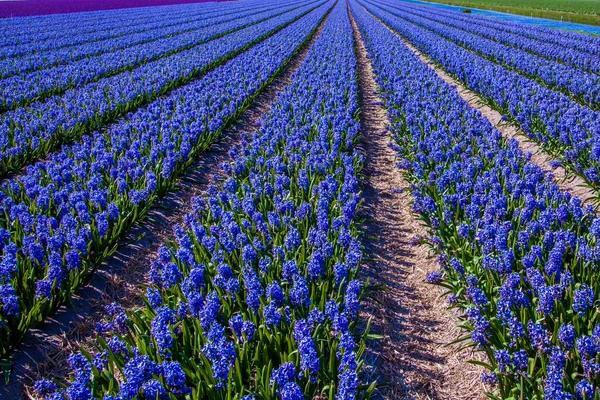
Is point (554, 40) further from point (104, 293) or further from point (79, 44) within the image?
point (104, 293)

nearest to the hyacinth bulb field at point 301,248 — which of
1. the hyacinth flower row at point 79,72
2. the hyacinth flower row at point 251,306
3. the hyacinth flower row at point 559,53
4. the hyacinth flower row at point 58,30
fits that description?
the hyacinth flower row at point 251,306

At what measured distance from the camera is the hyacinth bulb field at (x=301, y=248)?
3.84 metres

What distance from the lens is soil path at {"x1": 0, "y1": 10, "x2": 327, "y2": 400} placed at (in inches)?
180

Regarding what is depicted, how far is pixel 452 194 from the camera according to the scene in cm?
703

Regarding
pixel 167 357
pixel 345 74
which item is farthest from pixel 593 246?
pixel 345 74

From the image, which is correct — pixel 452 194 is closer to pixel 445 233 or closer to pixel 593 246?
pixel 445 233

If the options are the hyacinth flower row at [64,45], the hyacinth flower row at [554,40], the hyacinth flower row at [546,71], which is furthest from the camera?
the hyacinth flower row at [554,40]

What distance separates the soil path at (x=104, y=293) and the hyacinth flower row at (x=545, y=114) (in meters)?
6.72

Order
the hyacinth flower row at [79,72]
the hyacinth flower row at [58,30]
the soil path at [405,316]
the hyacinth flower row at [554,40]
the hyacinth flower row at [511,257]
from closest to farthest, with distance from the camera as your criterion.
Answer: the hyacinth flower row at [511,257], the soil path at [405,316], the hyacinth flower row at [79,72], the hyacinth flower row at [554,40], the hyacinth flower row at [58,30]

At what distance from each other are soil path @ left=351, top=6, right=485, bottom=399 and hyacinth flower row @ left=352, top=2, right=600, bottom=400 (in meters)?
0.28

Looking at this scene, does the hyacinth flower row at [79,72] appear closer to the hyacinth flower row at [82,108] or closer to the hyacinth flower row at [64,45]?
the hyacinth flower row at [82,108]

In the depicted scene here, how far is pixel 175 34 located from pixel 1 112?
18.5 m

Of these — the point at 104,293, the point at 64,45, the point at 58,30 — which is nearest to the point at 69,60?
the point at 64,45

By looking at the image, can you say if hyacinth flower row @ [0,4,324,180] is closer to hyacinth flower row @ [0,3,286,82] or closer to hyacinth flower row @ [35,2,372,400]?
hyacinth flower row @ [0,3,286,82]
